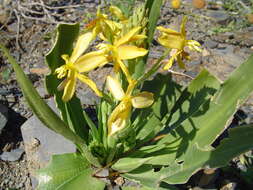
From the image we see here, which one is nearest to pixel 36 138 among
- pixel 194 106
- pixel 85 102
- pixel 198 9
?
pixel 85 102

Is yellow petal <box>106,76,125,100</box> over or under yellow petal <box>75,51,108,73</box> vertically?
under

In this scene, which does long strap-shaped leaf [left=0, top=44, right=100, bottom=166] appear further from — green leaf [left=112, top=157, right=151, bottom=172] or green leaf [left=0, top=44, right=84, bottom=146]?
green leaf [left=112, top=157, right=151, bottom=172]

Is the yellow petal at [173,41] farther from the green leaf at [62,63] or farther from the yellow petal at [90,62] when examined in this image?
the green leaf at [62,63]

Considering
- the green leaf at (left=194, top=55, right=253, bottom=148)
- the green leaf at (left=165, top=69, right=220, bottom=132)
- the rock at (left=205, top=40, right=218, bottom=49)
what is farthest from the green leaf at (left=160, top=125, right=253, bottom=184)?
the rock at (left=205, top=40, right=218, bottom=49)

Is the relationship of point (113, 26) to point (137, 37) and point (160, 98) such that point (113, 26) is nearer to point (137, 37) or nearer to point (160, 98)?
point (137, 37)

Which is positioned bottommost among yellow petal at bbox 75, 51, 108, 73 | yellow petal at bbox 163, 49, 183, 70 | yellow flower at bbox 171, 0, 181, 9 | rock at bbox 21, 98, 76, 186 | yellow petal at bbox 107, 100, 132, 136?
rock at bbox 21, 98, 76, 186

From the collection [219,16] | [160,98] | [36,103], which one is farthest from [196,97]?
[219,16]
